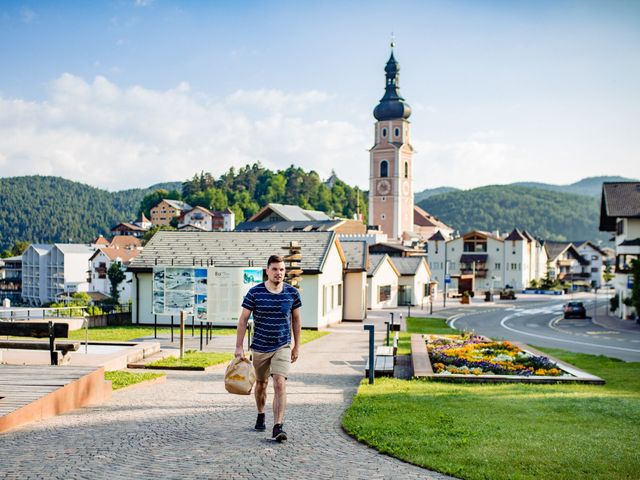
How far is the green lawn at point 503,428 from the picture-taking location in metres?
7.21

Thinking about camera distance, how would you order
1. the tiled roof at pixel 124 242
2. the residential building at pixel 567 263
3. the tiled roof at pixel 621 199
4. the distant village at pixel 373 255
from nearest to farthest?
1. the distant village at pixel 373 255
2. the tiled roof at pixel 621 199
3. the residential building at pixel 567 263
4. the tiled roof at pixel 124 242

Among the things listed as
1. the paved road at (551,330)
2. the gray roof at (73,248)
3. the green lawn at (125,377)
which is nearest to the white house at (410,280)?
the paved road at (551,330)

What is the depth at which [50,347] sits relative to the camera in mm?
12461

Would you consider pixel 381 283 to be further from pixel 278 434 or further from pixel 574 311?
pixel 278 434

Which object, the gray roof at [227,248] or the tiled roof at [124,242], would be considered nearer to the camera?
the gray roof at [227,248]

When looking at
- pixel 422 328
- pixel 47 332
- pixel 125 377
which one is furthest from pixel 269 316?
pixel 422 328

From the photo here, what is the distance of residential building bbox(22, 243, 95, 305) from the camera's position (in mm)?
123750

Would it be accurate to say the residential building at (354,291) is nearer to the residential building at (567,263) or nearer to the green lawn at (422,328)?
the green lawn at (422,328)

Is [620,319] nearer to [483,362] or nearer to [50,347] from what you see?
[483,362]

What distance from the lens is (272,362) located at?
8.10 metres

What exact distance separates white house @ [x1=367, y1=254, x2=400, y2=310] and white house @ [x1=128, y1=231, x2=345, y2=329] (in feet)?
38.4

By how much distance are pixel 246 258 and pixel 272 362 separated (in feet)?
85.1

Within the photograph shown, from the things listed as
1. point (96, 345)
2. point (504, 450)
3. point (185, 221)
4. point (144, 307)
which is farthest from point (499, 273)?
point (185, 221)

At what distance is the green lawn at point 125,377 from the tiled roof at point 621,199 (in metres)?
44.0
